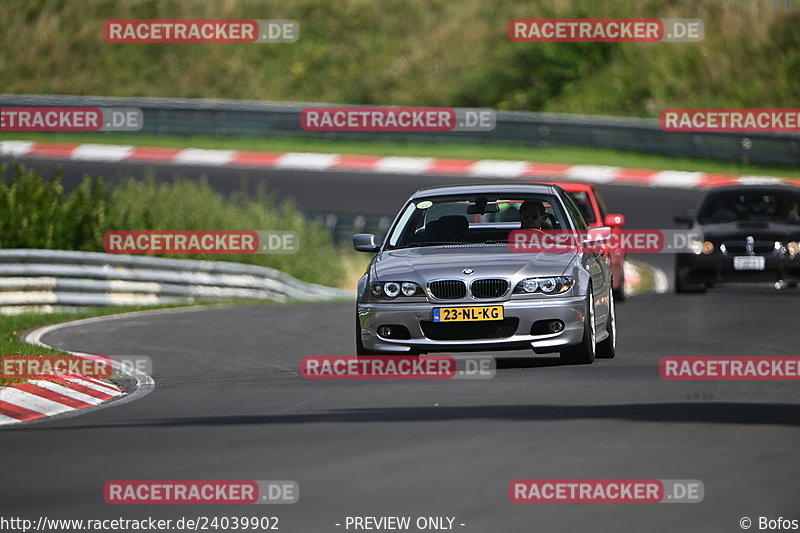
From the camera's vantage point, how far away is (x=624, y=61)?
4356 centimetres

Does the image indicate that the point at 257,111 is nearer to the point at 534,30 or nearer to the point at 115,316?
the point at 534,30

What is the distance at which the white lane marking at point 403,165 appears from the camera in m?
35.7

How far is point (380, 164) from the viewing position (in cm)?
3622

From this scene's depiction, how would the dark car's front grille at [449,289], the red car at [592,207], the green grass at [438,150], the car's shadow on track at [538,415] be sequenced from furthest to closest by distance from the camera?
the green grass at [438,150] → the red car at [592,207] → the dark car's front grille at [449,289] → the car's shadow on track at [538,415]

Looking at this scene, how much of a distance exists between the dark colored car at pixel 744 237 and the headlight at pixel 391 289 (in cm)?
924

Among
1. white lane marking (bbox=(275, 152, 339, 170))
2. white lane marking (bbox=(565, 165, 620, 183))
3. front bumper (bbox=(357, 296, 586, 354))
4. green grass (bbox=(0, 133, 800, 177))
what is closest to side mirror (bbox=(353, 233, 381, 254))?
front bumper (bbox=(357, 296, 586, 354))

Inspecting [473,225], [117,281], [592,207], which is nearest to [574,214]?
[473,225]

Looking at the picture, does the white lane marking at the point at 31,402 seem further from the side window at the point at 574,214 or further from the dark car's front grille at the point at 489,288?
the side window at the point at 574,214

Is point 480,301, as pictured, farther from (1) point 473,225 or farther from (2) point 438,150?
(2) point 438,150

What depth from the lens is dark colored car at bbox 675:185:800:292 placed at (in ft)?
69.4

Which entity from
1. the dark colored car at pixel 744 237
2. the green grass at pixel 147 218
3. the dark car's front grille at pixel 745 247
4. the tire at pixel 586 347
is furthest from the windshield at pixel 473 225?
the green grass at pixel 147 218

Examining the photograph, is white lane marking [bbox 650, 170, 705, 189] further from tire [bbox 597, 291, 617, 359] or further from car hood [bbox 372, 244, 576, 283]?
car hood [bbox 372, 244, 576, 283]

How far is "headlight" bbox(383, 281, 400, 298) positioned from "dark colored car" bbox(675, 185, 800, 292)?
30.3 feet

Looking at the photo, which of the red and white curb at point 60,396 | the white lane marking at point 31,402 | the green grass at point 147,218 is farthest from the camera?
the green grass at point 147,218
